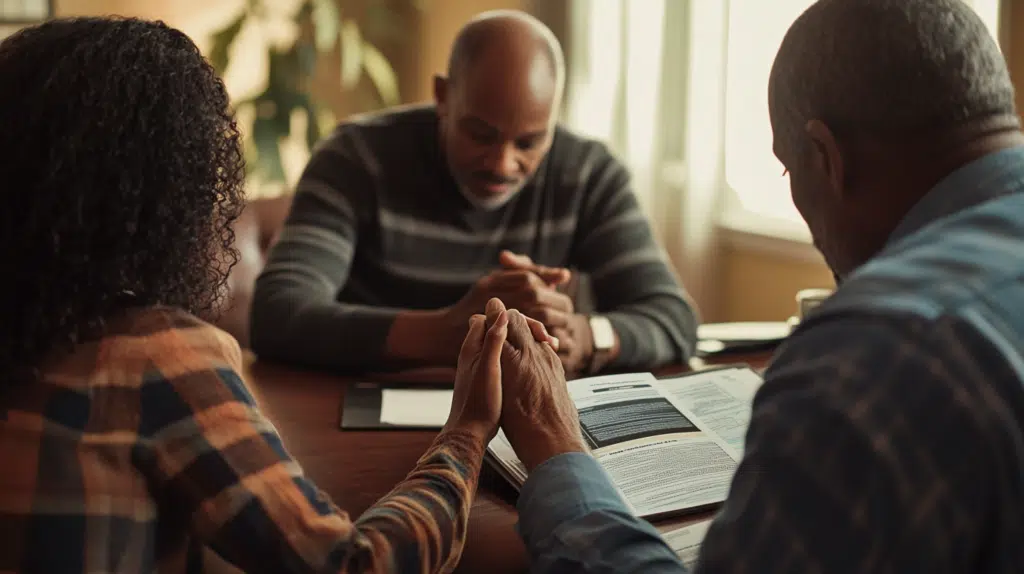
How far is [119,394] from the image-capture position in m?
0.78

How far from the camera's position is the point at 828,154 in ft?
2.74

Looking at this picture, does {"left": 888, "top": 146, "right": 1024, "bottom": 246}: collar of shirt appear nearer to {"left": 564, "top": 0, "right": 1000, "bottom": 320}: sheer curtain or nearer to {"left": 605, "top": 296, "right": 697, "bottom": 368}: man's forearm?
{"left": 605, "top": 296, "right": 697, "bottom": 368}: man's forearm

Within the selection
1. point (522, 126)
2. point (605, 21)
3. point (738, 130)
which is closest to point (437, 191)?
point (522, 126)

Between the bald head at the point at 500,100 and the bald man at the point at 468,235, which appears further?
the bald head at the point at 500,100

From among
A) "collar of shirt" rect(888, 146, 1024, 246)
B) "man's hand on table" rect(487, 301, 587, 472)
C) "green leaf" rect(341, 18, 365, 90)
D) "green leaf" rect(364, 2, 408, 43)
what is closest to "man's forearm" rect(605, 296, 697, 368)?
"man's hand on table" rect(487, 301, 587, 472)

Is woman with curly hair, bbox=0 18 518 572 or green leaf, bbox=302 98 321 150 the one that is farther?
green leaf, bbox=302 98 321 150

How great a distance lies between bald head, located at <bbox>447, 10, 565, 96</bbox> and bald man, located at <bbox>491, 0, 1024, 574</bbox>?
3.16 feet

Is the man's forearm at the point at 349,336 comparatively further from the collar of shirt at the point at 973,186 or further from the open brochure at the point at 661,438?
the collar of shirt at the point at 973,186

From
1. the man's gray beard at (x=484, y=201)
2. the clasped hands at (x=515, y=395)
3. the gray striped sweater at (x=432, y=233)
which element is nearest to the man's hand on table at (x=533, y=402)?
the clasped hands at (x=515, y=395)

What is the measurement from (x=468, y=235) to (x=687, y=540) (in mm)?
1138

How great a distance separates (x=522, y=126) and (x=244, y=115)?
2306 millimetres

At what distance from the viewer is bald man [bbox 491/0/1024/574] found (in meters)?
0.62

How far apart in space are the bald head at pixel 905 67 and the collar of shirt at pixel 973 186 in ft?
0.12

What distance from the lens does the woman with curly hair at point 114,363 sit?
2.55 ft
